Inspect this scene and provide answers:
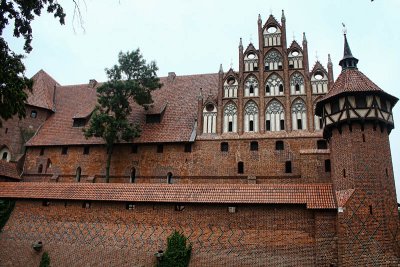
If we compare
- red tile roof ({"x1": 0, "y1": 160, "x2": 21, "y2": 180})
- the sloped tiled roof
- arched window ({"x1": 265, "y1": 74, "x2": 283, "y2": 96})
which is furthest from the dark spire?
the sloped tiled roof

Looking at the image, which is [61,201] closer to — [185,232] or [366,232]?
[185,232]

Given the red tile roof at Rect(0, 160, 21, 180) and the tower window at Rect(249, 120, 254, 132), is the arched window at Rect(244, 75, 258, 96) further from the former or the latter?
the red tile roof at Rect(0, 160, 21, 180)

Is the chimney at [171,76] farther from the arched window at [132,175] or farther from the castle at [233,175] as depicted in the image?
the arched window at [132,175]

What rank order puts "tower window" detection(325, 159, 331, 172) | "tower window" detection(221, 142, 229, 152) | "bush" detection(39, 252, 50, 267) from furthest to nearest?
"tower window" detection(221, 142, 229, 152) → "tower window" detection(325, 159, 331, 172) → "bush" detection(39, 252, 50, 267)

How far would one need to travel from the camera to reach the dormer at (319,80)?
20.1 m

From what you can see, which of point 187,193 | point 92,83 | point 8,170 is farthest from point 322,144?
point 92,83

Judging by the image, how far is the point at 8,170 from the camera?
21797mm

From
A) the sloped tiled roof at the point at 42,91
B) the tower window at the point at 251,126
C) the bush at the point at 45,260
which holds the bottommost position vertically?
the bush at the point at 45,260

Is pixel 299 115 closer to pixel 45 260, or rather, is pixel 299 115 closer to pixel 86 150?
pixel 86 150

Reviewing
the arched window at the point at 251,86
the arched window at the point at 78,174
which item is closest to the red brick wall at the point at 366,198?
the arched window at the point at 251,86

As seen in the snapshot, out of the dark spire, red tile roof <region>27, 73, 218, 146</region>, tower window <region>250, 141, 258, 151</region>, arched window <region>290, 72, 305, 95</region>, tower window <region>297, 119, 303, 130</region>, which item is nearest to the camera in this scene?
the dark spire

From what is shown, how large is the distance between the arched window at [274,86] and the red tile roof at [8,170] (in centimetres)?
1440

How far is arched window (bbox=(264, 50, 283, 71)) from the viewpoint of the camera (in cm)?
2117

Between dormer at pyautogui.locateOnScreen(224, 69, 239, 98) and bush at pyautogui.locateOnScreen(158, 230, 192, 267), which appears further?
dormer at pyautogui.locateOnScreen(224, 69, 239, 98)
